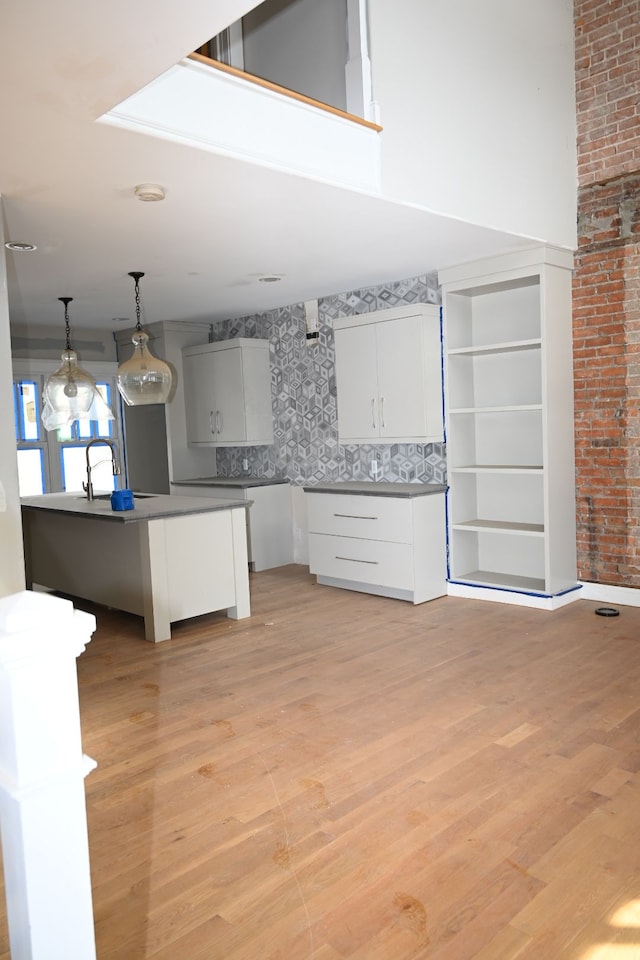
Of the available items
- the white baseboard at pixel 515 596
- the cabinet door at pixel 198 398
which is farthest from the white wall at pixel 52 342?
the white baseboard at pixel 515 596

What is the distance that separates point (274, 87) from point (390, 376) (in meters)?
2.58

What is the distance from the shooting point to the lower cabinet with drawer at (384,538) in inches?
202

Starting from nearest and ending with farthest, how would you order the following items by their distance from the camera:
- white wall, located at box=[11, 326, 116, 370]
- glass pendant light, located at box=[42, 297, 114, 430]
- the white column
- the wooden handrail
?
the wooden handrail
the white column
glass pendant light, located at box=[42, 297, 114, 430]
white wall, located at box=[11, 326, 116, 370]

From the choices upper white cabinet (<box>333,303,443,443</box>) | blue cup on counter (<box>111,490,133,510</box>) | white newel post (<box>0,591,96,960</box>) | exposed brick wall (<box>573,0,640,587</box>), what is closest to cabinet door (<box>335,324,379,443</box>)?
upper white cabinet (<box>333,303,443,443</box>)

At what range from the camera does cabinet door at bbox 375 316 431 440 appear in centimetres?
528

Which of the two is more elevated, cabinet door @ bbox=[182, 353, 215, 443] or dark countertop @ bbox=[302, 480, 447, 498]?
cabinet door @ bbox=[182, 353, 215, 443]

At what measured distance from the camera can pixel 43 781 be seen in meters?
1.01

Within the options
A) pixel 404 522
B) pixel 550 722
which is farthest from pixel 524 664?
pixel 404 522

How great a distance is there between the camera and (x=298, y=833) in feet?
7.61

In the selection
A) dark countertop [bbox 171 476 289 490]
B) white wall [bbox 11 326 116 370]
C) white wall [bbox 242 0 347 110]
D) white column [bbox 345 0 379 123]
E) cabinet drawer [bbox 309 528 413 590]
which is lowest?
cabinet drawer [bbox 309 528 413 590]

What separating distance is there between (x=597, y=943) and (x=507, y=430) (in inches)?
155

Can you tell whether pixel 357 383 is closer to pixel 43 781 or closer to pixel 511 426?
pixel 511 426

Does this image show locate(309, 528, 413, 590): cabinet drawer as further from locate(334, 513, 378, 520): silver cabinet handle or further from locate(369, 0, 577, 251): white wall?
locate(369, 0, 577, 251): white wall

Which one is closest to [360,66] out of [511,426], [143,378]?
[143,378]
